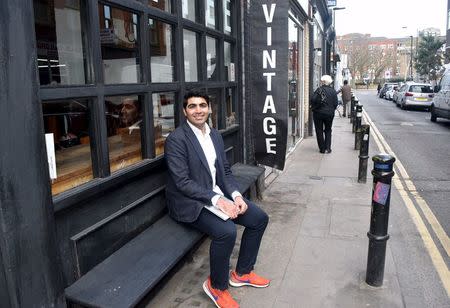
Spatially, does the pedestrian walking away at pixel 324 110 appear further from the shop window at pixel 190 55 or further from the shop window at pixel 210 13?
the shop window at pixel 190 55

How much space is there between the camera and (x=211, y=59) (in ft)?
16.9

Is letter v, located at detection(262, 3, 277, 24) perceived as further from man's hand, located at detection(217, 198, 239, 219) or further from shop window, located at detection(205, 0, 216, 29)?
man's hand, located at detection(217, 198, 239, 219)

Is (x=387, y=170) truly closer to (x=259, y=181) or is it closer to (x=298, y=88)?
(x=259, y=181)

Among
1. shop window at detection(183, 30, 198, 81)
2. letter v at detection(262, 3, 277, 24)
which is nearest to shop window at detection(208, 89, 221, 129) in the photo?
shop window at detection(183, 30, 198, 81)

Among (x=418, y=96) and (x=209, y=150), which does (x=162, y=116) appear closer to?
(x=209, y=150)

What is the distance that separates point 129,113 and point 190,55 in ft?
4.34

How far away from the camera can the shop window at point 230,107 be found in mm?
5717

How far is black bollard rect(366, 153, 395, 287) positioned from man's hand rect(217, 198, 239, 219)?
1103 millimetres

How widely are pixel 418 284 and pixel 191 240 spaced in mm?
1910

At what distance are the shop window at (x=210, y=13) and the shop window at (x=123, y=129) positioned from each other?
1815 millimetres

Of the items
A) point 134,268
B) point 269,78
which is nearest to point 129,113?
point 134,268

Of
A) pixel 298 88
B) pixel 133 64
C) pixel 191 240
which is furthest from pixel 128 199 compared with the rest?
pixel 298 88

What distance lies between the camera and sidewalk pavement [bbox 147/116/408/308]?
3258 mm

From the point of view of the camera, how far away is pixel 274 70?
5.37 m
